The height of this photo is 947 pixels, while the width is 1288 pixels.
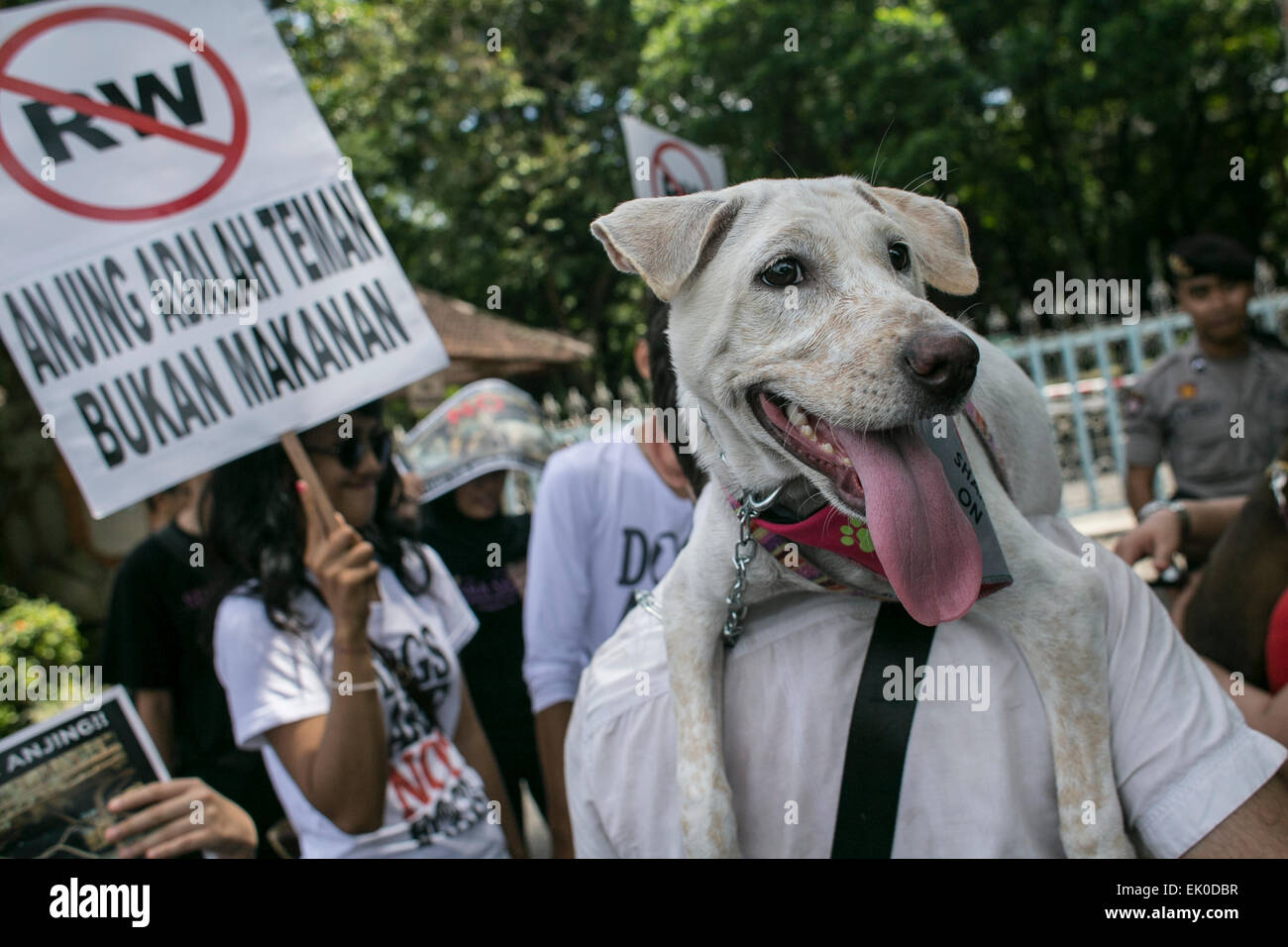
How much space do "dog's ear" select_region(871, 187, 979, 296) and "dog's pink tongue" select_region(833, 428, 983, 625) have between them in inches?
13.8

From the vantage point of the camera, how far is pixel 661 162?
76.4 inches

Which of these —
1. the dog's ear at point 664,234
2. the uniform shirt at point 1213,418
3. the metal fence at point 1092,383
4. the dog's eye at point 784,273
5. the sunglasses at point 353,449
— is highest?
the dog's ear at point 664,234

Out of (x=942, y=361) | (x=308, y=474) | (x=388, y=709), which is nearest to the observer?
(x=942, y=361)

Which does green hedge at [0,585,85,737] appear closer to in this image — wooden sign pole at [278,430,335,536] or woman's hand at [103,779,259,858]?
woman's hand at [103,779,259,858]

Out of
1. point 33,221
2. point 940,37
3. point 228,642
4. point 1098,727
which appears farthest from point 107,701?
point 940,37

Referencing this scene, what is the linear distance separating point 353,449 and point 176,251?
25.4 inches

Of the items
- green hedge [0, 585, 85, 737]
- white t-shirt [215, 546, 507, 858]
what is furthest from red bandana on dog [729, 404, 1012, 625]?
green hedge [0, 585, 85, 737]

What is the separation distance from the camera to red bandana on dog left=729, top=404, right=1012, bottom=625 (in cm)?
115

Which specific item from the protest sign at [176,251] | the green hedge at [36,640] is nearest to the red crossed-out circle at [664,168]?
the protest sign at [176,251]

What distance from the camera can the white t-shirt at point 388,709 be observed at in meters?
2.17

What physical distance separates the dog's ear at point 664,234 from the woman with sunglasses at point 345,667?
115 cm

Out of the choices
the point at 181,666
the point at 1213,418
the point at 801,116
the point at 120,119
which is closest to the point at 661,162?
the point at 120,119

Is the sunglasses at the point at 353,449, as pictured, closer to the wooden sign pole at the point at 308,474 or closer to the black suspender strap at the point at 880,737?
the wooden sign pole at the point at 308,474

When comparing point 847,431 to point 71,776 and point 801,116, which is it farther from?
point 801,116
